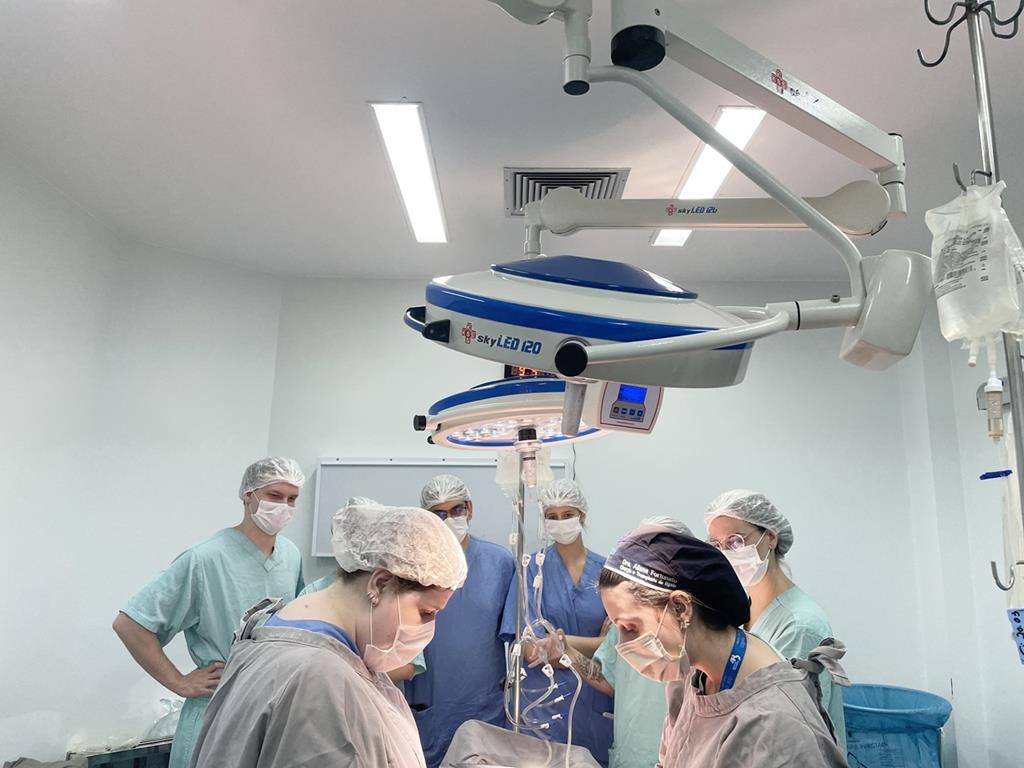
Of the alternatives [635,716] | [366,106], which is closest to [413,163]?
[366,106]

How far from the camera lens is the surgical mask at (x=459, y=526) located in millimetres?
2869

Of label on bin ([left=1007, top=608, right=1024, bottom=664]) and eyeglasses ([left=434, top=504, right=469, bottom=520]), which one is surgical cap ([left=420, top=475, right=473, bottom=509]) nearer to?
eyeglasses ([left=434, top=504, right=469, bottom=520])

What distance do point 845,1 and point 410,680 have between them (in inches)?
101

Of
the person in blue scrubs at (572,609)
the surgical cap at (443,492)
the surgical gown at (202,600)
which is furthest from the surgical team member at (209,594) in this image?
the person in blue scrubs at (572,609)

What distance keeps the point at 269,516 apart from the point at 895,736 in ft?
7.81

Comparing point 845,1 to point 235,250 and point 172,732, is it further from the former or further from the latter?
point 172,732

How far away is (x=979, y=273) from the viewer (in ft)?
3.67

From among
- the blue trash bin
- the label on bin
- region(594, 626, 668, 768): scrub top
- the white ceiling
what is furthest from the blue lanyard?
the blue trash bin

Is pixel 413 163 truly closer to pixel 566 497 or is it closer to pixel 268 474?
pixel 268 474

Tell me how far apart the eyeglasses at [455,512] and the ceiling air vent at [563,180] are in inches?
48.2

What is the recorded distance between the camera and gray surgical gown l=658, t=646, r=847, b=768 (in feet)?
3.72

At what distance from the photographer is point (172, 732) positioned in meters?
2.82

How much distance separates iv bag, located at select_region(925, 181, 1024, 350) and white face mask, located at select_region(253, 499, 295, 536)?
2.16 meters

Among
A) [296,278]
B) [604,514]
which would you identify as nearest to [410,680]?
[604,514]
